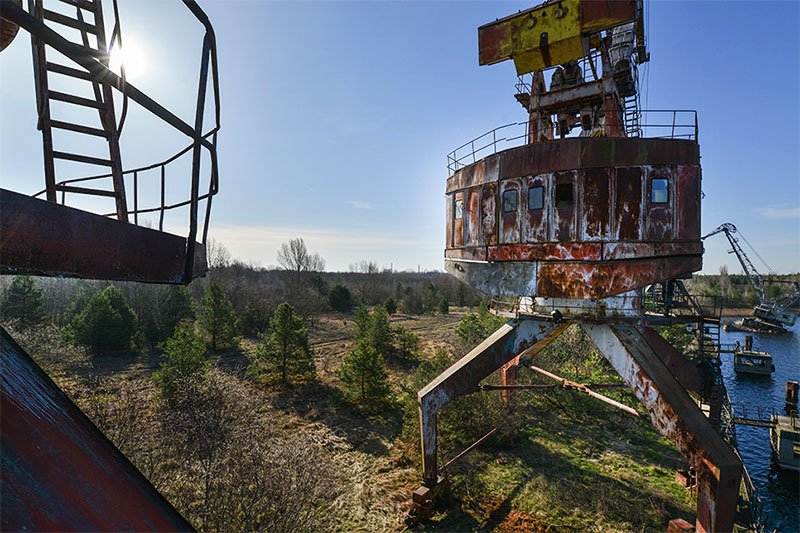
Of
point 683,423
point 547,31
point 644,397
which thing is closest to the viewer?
point 683,423

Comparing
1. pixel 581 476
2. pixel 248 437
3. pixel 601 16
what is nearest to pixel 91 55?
pixel 248 437

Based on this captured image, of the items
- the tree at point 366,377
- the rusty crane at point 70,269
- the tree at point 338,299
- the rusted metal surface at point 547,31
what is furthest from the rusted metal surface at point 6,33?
the tree at point 338,299

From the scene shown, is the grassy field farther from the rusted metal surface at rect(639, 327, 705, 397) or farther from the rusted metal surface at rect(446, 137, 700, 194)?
the rusted metal surface at rect(446, 137, 700, 194)

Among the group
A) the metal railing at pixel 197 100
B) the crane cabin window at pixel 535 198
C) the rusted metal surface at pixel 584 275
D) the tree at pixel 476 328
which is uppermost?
the crane cabin window at pixel 535 198

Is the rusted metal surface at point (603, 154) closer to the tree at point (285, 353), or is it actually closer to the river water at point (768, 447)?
the tree at point (285, 353)

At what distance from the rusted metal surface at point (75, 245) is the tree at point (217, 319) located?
73.0 feet

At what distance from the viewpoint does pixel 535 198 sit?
876 centimetres

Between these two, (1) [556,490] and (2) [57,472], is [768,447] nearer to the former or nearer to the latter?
(1) [556,490]

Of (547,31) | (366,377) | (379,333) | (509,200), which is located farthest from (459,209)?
(379,333)

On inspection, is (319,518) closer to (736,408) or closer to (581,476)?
(581,476)

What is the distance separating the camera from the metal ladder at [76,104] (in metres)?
3.40

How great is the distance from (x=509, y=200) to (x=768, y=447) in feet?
74.3

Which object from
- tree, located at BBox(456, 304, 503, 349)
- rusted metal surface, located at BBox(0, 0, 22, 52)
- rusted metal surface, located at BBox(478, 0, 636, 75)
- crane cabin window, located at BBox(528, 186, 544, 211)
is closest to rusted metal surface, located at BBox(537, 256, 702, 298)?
crane cabin window, located at BBox(528, 186, 544, 211)

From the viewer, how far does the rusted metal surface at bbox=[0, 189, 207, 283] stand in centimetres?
188
